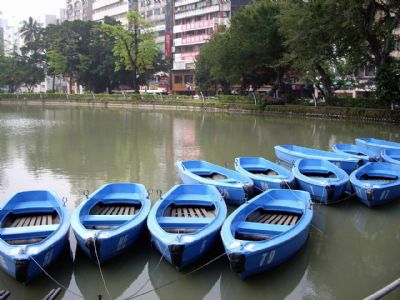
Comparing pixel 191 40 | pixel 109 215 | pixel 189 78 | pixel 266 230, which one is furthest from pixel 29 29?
pixel 266 230

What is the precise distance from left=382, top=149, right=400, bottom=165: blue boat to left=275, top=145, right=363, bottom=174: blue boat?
819mm

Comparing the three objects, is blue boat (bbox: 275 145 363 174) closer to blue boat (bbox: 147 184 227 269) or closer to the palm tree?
blue boat (bbox: 147 184 227 269)

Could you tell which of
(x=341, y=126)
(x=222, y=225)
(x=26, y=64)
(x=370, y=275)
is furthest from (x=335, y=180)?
(x=26, y=64)

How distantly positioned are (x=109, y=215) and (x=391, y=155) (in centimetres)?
1044

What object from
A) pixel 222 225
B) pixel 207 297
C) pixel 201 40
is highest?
pixel 201 40

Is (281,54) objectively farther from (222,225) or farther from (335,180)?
(222,225)

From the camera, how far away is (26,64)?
63.2 metres

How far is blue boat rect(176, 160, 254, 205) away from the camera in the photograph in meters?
10.1

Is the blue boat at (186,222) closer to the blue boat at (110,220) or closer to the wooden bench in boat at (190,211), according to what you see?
the wooden bench in boat at (190,211)

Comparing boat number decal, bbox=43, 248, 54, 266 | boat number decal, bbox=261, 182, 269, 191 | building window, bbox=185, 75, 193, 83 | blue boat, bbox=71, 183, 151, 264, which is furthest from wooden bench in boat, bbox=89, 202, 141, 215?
building window, bbox=185, 75, 193, 83

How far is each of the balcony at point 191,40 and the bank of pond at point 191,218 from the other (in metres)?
50.3

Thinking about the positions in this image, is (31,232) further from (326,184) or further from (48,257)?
(326,184)

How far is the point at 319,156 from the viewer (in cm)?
1438

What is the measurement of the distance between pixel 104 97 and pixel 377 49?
33.4 meters
